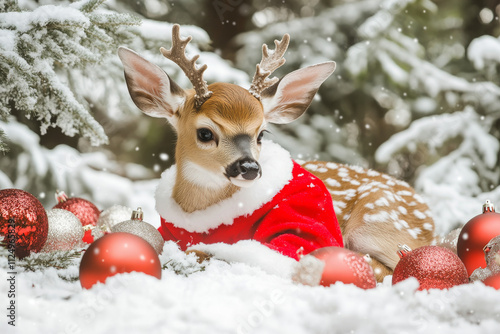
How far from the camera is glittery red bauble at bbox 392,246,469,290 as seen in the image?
109cm

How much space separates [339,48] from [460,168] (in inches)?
37.4

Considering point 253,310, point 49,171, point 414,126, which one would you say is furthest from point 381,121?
point 253,310

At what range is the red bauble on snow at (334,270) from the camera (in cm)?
101

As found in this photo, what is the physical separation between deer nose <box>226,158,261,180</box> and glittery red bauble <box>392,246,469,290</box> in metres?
0.41

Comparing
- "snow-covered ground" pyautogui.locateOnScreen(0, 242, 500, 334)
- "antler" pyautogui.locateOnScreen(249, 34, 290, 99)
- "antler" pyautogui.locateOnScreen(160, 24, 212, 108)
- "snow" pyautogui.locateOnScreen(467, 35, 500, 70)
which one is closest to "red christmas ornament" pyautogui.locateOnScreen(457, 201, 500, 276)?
"snow-covered ground" pyautogui.locateOnScreen(0, 242, 500, 334)

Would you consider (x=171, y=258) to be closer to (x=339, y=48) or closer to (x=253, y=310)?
(x=253, y=310)

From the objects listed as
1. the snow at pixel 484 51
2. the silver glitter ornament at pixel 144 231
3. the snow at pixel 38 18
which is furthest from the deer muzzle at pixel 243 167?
the snow at pixel 484 51

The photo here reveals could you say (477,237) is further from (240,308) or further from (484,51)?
(484,51)

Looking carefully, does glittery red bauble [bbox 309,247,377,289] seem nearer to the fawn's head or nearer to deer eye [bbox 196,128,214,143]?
the fawn's head

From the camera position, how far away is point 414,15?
2.80m

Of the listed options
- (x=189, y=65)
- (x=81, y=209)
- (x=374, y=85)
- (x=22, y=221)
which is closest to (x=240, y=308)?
(x=22, y=221)

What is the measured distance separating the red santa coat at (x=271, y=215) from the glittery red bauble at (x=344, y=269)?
0.26 meters

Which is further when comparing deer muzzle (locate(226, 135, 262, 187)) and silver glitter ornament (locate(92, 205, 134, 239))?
silver glitter ornament (locate(92, 205, 134, 239))

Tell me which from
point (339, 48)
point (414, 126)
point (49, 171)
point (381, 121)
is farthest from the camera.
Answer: point (381, 121)
